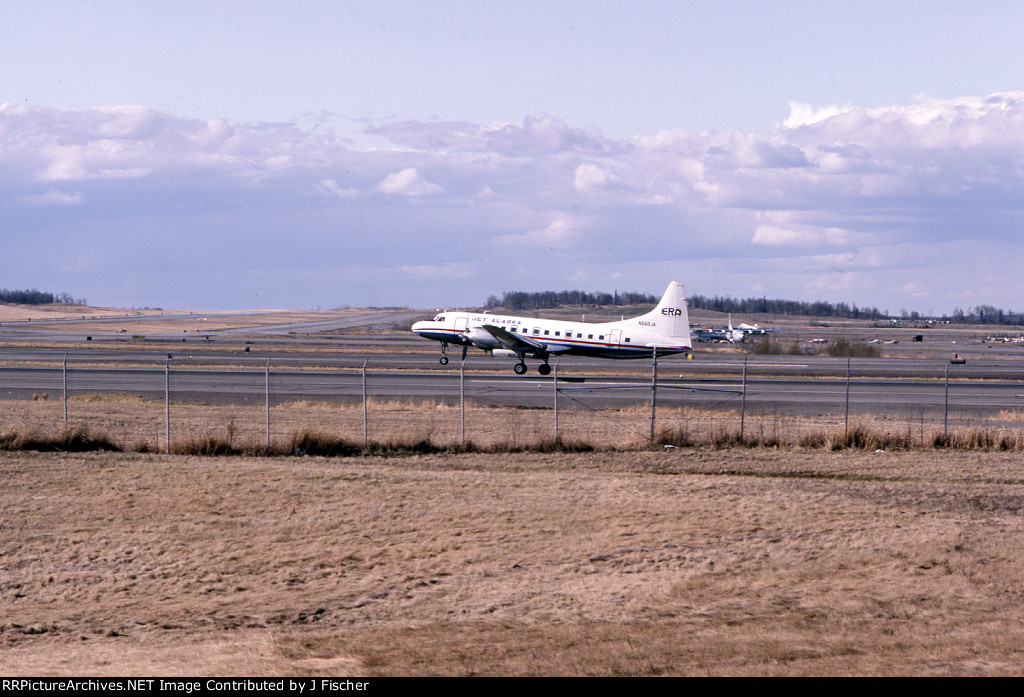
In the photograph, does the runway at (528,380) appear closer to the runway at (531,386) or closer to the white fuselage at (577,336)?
the runway at (531,386)

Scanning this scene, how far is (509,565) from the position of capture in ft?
40.7

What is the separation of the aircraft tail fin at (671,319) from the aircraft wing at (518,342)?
448 cm

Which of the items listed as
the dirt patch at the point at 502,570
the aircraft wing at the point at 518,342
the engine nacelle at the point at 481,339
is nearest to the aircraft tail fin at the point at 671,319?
the aircraft wing at the point at 518,342

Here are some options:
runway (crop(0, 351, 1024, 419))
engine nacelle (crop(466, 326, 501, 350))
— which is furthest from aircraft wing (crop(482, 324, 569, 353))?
runway (crop(0, 351, 1024, 419))

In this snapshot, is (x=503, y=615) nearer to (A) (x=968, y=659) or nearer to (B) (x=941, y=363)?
(A) (x=968, y=659)

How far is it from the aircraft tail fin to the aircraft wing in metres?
4.48

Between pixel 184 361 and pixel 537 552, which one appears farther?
pixel 184 361

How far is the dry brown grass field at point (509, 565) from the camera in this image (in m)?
8.95

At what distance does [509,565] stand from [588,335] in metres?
34.4

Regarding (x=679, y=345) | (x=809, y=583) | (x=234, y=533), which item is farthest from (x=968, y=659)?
(x=679, y=345)

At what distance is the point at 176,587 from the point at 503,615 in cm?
418

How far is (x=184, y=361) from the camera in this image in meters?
51.4

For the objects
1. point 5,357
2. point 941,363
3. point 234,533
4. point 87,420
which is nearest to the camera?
point 234,533

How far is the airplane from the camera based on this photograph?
45.4 m
